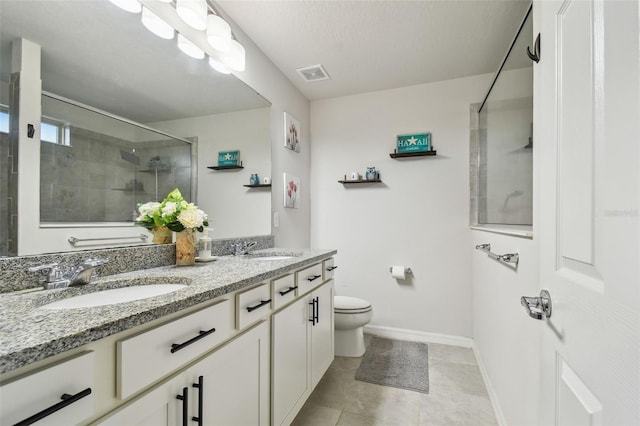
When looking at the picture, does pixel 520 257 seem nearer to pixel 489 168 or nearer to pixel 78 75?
pixel 489 168

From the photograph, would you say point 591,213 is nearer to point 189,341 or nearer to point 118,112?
point 189,341

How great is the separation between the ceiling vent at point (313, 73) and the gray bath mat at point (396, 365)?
241cm

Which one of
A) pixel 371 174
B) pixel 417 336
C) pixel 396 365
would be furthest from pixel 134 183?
pixel 417 336

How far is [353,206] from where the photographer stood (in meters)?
2.91

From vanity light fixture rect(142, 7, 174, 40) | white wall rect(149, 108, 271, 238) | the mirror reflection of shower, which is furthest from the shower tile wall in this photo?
vanity light fixture rect(142, 7, 174, 40)

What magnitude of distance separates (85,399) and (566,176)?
106 cm

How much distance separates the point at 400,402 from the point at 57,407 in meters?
1.79

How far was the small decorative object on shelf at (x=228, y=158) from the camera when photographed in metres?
1.80

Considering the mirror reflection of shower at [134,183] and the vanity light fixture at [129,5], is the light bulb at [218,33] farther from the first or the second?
the mirror reflection of shower at [134,183]

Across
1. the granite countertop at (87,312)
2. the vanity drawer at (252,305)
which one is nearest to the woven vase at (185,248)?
the granite countertop at (87,312)

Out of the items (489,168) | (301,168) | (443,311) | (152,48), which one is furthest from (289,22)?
(443,311)

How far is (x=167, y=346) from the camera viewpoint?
29.4 inches

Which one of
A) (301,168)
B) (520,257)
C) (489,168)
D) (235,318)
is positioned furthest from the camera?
(301,168)

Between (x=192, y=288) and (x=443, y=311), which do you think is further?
(x=443, y=311)
